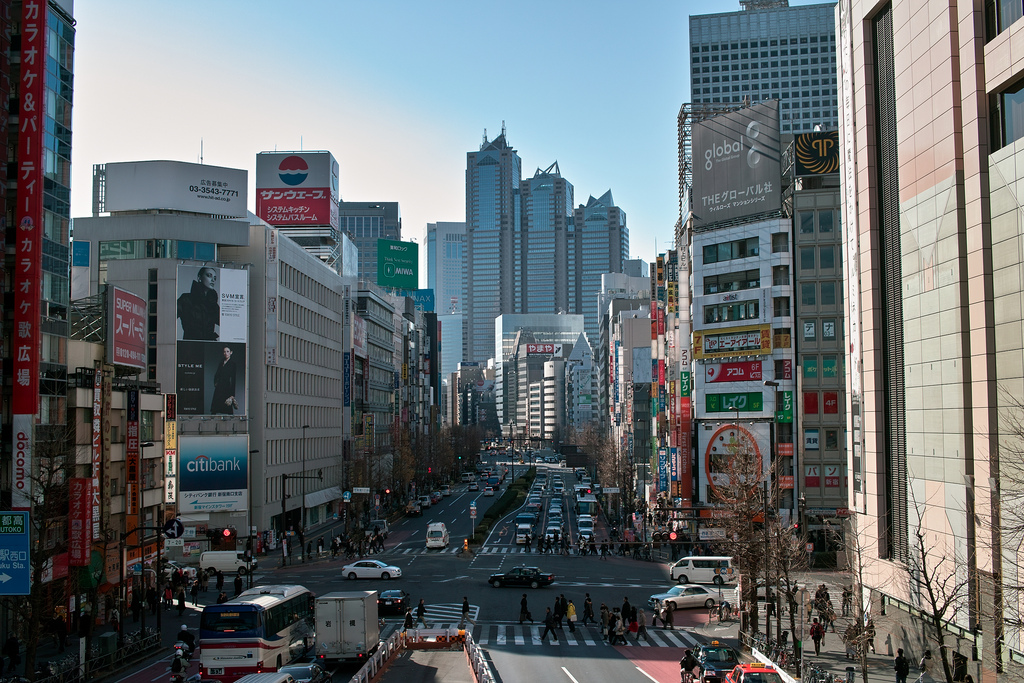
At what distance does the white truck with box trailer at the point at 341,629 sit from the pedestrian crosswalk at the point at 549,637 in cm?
639

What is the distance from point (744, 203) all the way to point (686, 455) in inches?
800

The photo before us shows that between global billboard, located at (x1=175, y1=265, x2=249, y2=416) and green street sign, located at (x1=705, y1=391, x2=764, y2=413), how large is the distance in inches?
1409

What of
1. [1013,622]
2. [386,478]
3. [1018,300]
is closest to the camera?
[1013,622]

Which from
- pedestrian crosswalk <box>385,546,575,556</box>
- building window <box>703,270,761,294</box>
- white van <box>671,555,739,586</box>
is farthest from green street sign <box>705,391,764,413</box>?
white van <box>671,555,739,586</box>

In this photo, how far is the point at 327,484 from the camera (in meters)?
94.1

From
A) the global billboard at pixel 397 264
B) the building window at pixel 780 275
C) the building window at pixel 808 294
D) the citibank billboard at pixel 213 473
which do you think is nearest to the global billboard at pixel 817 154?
the building window at pixel 780 275

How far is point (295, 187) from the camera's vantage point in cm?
9188

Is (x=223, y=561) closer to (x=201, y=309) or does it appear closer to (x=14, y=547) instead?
(x=201, y=309)

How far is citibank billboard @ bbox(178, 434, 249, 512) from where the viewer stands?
67.6 m

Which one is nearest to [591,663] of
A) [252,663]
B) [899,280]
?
[252,663]

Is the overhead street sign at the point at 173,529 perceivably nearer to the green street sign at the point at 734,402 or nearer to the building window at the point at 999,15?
the building window at the point at 999,15

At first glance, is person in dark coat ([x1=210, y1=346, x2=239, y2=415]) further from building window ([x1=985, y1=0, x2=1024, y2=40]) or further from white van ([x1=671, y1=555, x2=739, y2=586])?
building window ([x1=985, y1=0, x2=1024, y2=40])

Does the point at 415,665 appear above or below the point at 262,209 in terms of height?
below

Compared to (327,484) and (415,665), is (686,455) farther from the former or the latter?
(415,665)
